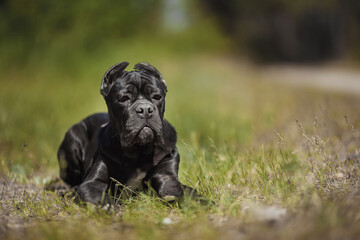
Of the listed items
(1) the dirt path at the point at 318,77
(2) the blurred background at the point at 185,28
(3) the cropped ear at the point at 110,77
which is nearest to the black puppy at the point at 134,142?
(3) the cropped ear at the point at 110,77

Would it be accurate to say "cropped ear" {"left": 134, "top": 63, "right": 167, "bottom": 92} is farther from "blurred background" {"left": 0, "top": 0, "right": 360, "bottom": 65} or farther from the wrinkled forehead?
"blurred background" {"left": 0, "top": 0, "right": 360, "bottom": 65}

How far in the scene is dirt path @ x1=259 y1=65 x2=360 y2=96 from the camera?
10698mm

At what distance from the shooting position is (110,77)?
3.37 metres

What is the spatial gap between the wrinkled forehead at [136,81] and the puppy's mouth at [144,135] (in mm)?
357

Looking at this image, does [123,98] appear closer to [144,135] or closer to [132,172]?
[144,135]

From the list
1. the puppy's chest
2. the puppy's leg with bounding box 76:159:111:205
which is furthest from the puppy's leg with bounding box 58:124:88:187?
the puppy's chest

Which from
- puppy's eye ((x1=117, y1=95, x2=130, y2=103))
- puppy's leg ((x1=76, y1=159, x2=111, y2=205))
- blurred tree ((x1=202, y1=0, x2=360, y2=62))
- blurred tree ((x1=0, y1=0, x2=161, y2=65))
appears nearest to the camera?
puppy's leg ((x1=76, y1=159, x2=111, y2=205))

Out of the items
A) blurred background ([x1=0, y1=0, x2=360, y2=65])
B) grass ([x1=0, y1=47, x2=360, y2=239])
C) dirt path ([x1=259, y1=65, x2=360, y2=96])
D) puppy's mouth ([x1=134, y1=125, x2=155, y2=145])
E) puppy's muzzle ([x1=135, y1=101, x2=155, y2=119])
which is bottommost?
dirt path ([x1=259, y1=65, x2=360, y2=96])

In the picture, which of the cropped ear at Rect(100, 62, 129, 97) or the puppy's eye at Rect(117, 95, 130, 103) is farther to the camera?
the cropped ear at Rect(100, 62, 129, 97)

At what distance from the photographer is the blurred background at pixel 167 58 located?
570 centimetres

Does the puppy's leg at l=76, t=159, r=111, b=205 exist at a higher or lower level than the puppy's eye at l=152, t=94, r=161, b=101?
lower

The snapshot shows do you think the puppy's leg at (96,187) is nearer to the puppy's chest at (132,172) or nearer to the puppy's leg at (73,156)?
the puppy's chest at (132,172)

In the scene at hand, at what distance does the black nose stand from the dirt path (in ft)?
23.6

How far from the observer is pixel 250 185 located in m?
3.21
